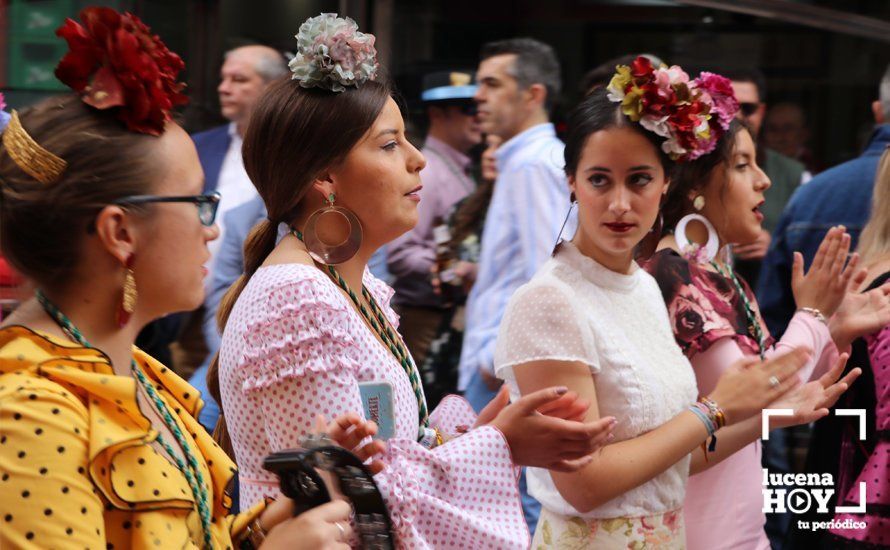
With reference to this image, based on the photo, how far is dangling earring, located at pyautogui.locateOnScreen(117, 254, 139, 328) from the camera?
1740 millimetres

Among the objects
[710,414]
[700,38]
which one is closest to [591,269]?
[710,414]

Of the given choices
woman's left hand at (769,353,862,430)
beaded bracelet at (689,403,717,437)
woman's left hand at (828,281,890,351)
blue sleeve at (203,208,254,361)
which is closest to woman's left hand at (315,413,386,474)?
beaded bracelet at (689,403,717,437)

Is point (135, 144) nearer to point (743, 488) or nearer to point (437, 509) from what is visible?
Answer: point (437, 509)

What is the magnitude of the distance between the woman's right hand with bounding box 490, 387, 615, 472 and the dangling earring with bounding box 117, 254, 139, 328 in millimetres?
692

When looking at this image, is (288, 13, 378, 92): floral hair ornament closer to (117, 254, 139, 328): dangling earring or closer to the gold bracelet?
(117, 254, 139, 328): dangling earring

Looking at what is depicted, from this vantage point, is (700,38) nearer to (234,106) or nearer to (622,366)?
(234,106)

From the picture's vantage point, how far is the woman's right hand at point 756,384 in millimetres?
2697

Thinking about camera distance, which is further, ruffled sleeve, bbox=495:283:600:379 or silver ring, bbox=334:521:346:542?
ruffled sleeve, bbox=495:283:600:379

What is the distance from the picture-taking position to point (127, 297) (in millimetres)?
1742

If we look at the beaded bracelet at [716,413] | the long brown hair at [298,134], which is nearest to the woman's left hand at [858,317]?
the beaded bracelet at [716,413]

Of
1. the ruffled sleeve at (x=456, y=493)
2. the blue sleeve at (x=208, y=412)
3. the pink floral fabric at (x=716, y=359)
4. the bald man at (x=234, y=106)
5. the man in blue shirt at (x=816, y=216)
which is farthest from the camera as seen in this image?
the bald man at (x=234, y=106)

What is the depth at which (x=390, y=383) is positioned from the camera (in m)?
2.10

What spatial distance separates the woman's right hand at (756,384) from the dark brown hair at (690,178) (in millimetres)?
664

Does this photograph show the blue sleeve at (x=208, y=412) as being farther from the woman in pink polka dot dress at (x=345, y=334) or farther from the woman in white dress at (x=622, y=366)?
the woman in pink polka dot dress at (x=345, y=334)
